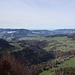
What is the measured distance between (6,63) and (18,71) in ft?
19.8

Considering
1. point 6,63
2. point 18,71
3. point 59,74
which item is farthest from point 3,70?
point 59,74

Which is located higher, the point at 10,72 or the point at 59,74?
the point at 10,72

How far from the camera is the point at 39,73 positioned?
181625 mm

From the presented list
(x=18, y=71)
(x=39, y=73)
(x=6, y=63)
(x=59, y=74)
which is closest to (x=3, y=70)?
(x=6, y=63)

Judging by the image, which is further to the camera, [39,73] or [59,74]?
[39,73]

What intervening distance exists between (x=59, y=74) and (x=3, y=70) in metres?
105

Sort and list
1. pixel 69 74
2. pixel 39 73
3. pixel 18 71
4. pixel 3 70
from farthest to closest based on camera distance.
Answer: pixel 39 73
pixel 69 74
pixel 18 71
pixel 3 70

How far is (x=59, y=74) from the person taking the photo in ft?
526

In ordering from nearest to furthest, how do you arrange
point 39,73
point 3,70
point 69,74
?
point 3,70, point 69,74, point 39,73

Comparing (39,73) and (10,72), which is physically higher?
(10,72)

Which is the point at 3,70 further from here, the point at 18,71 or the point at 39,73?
the point at 39,73

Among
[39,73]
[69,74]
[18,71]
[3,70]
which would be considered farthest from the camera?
[39,73]

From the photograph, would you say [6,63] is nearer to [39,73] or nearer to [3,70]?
[3,70]

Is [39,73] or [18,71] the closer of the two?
[18,71]
